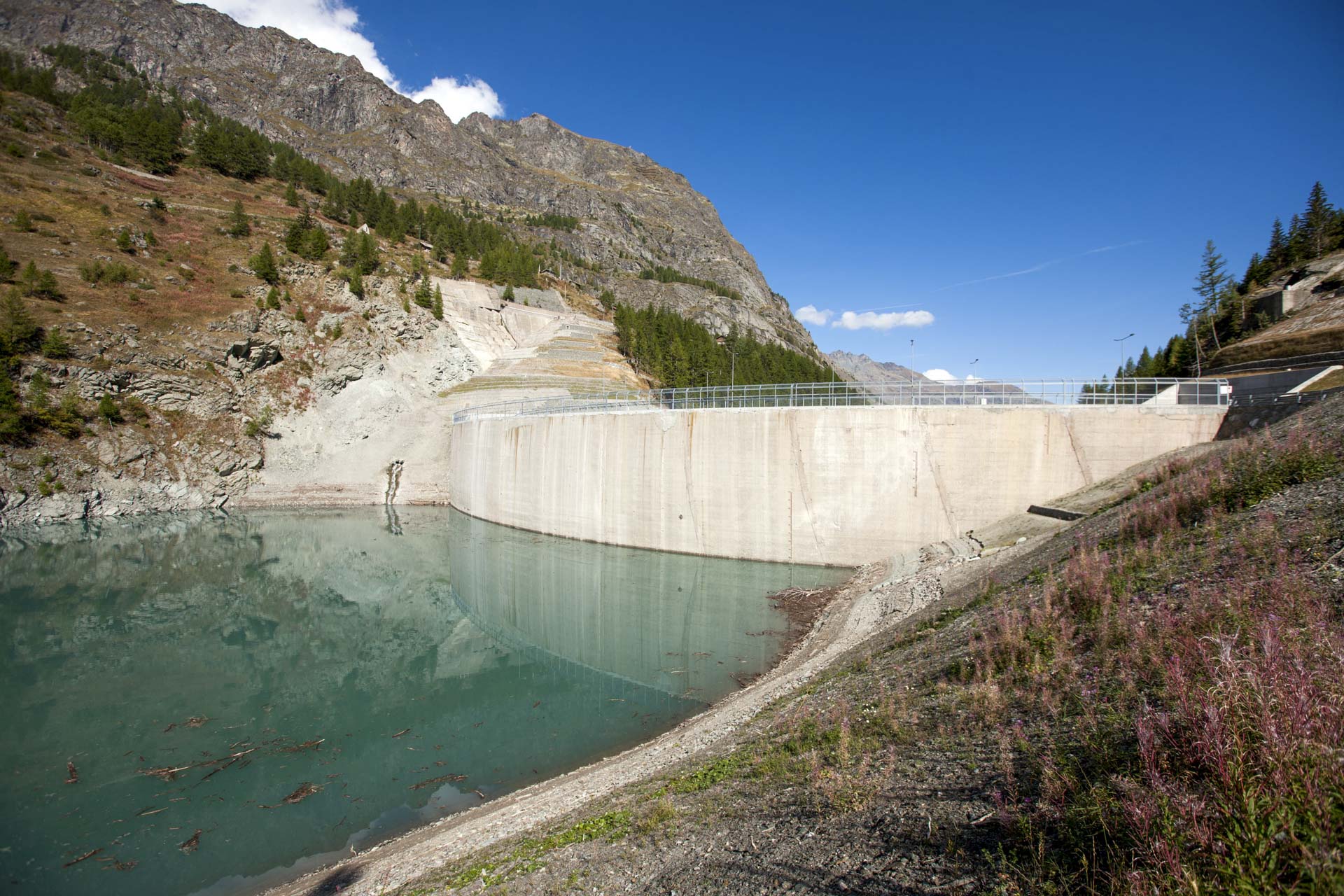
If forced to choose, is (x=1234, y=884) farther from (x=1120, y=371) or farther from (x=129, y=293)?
(x=1120, y=371)

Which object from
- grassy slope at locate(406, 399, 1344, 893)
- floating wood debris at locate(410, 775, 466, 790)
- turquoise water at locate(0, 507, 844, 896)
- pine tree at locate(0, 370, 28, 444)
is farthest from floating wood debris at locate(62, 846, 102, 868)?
pine tree at locate(0, 370, 28, 444)

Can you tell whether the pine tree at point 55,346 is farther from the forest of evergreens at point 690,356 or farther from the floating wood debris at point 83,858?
the floating wood debris at point 83,858

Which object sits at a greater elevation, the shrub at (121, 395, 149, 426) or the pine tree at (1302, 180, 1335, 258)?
the pine tree at (1302, 180, 1335, 258)

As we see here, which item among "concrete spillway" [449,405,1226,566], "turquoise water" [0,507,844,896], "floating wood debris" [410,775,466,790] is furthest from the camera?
"concrete spillway" [449,405,1226,566]

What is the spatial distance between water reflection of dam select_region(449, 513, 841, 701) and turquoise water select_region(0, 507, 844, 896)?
0.11 metres

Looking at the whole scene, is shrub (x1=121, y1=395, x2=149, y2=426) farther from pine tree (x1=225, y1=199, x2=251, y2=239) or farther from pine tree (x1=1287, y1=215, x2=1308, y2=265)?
pine tree (x1=1287, y1=215, x2=1308, y2=265)

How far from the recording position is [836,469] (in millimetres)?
24344

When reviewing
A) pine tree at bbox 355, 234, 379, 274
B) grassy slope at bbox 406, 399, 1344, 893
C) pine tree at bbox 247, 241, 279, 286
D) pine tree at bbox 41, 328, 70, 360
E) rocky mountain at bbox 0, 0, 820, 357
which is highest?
rocky mountain at bbox 0, 0, 820, 357

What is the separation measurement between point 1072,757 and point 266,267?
59037 millimetres

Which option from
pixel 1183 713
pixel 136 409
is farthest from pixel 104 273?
pixel 1183 713

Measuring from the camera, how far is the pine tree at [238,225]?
53781 millimetres

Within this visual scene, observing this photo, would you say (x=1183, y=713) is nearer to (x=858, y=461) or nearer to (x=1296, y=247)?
(x=858, y=461)

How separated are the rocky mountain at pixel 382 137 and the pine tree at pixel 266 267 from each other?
71.4 m

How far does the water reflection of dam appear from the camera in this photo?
15602 mm
